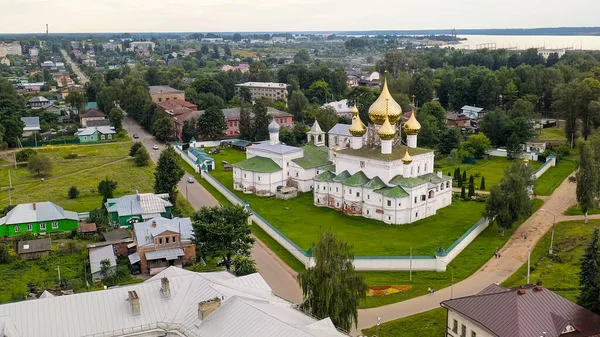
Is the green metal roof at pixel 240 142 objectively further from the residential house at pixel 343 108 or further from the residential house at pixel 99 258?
the residential house at pixel 99 258

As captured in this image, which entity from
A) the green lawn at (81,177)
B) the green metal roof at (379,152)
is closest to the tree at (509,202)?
the green metal roof at (379,152)

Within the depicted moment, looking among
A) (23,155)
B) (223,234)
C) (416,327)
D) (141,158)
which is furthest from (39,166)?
(416,327)

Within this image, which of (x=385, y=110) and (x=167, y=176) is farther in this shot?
(x=385, y=110)

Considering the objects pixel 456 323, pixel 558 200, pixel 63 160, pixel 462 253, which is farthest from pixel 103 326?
pixel 63 160

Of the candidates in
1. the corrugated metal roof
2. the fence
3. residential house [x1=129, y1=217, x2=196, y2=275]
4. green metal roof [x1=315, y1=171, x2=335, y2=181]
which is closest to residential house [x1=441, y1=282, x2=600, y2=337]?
the fence

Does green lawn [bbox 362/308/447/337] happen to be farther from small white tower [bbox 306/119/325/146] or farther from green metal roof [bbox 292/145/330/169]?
small white tower [bbox 306/119/325/146]

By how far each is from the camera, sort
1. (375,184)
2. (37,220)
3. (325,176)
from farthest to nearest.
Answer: (325,176) < (375,184) < (37,220)

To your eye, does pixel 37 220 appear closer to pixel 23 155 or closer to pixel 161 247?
pixel 161 247

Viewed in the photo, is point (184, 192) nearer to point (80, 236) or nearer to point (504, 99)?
point (80, 236)
